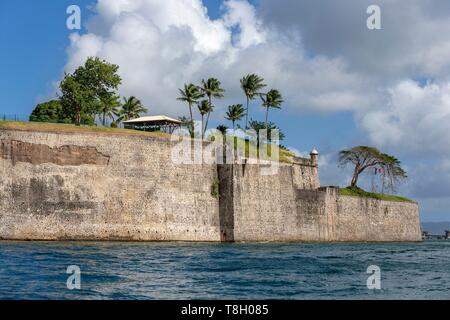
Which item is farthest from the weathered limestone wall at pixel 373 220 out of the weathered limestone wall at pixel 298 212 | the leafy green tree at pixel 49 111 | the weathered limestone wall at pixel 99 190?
the leafy green tree at pixel 49 111

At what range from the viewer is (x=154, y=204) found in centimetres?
4403

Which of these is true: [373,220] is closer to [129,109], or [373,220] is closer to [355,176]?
[355,176]

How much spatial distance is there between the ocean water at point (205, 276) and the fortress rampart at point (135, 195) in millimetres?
8416

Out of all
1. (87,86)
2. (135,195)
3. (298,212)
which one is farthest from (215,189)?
(87,86)

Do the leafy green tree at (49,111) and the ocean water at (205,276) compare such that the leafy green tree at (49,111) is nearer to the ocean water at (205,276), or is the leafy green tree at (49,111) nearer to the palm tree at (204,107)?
the palm tree at (204,107)

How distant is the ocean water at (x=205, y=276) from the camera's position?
17500 millimetres

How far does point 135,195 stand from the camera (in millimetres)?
43281

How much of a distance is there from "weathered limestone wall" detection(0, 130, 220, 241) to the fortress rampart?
62 mm

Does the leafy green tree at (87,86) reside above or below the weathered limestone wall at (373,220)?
above

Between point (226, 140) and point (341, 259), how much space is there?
22907 mm

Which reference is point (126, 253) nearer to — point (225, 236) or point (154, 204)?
point (154, 204)

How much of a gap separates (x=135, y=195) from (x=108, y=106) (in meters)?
21.2

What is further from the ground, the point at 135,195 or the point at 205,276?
the point at 135,195

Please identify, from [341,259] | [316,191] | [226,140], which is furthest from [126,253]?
[316,191]
